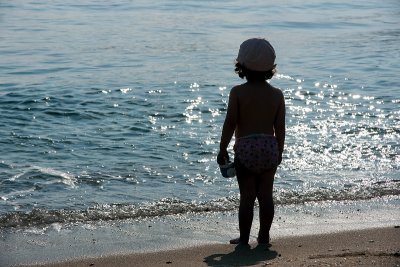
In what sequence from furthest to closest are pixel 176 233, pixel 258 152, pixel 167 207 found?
1. pixel 167 207
2. pixel 176 233
3. pixel 258 152

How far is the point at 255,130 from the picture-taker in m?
6.04

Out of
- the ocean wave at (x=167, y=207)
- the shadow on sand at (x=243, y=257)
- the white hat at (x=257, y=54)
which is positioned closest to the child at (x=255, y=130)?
the white hat at (x=257, y=54)

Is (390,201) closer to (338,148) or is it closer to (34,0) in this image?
Answer: (338,148)

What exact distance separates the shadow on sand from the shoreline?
3.1 inches

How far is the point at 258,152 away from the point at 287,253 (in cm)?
69

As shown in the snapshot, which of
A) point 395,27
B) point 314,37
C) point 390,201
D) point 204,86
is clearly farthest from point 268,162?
point 395,27

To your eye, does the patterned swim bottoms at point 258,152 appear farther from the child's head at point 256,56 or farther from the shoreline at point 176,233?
the shoreline at point 176,233

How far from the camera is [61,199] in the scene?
25.1ft

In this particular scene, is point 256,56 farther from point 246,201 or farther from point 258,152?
point 246,201

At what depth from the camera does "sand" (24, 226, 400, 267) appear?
17.7 ft

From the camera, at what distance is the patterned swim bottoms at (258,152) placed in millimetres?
5957

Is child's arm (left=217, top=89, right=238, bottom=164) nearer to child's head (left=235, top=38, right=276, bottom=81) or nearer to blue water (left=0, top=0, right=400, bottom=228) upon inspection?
child's head (left=235, top=38, right=276, bottom=81)

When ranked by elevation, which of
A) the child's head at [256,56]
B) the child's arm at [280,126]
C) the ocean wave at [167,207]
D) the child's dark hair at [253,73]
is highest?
the child's head at [256,56]

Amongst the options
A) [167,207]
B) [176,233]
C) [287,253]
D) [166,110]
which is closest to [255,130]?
[287,253]
